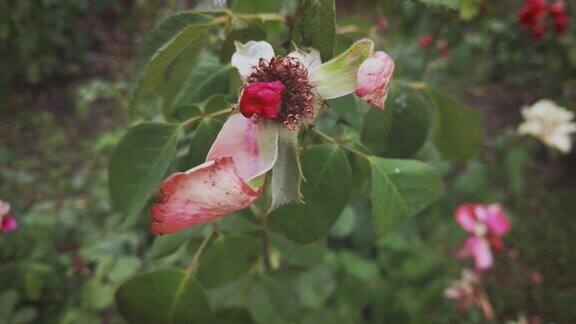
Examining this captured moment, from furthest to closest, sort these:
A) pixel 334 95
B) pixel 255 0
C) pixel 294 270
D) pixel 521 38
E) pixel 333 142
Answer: pixel 521 38 < pixel 294 270 < pixel 255 0 < pixel 333 142 < pixel 334 95

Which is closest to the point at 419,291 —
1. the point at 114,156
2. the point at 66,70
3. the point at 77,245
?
the point at 77,245

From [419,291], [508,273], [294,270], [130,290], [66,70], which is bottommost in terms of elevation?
[508,273]

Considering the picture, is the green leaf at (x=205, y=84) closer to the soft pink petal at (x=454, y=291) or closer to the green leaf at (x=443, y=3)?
the green leaf at (x=443, y=3)

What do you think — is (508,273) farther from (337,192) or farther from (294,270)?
(337,192)

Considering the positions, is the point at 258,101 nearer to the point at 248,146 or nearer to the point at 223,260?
the point at 248,146

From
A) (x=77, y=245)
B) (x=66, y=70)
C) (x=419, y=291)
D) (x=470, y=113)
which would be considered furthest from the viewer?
(x=66, y=70)

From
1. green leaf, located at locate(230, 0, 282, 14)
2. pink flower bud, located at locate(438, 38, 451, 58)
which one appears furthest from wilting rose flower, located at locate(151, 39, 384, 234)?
pink flower bud, located at locate(438, 38, 451, 58)

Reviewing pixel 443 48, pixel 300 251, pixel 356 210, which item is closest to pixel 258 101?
pixel 300 251
